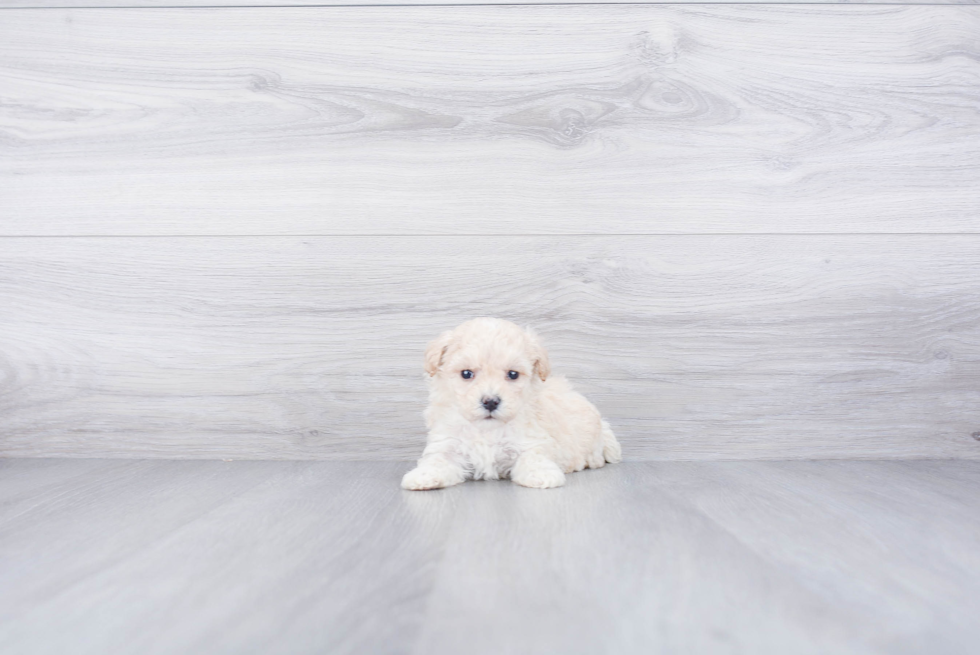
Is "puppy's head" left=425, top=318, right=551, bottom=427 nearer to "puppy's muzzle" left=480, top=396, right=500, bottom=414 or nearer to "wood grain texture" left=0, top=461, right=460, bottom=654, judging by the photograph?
"puppy's muzzle" left=480, top=396, right=500, bottom=414

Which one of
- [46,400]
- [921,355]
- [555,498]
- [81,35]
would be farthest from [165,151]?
[921,355]

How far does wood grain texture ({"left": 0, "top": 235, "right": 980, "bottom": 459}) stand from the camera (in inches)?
54.5

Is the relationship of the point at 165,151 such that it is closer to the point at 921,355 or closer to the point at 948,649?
the point at 948,649

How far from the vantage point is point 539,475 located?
1116mm

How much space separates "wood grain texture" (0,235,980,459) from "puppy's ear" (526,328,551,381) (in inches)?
7.2

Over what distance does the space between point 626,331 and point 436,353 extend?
1.41ft

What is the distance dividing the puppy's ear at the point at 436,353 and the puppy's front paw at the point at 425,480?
173 mm

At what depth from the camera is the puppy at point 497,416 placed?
113cm

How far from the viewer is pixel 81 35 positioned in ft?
4.64

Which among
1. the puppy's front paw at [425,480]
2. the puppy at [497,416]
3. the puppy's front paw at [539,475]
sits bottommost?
the puppy's front paw at [425,480]

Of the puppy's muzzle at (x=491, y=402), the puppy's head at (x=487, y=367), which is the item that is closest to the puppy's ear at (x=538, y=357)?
the puppy's head at (x=487, y=367)

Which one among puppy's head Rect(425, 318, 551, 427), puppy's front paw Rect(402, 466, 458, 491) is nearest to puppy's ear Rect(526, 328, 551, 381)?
puppy's head Rect(425, 318, 551, 427)

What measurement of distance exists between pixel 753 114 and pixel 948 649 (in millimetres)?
1130

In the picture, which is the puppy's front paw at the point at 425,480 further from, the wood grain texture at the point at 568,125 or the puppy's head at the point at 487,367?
the wood grain texture at the point at 568,125
